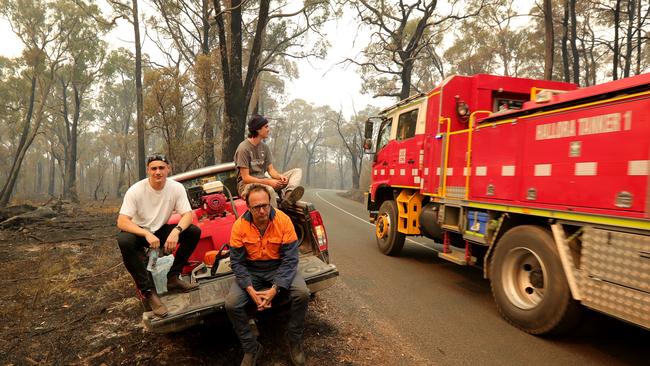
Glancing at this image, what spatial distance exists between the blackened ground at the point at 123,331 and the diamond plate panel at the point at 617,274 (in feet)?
5.19

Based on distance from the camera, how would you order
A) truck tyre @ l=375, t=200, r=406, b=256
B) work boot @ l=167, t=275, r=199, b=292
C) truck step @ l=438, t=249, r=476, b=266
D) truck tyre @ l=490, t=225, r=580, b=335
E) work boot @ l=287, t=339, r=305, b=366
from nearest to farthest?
work boot @ l=287, t=339, r=305, b=366
truck tyre @ l=490, t=225, r=580, b=335
work boot @ l=167, t=275, r=199, b=292
truck step @ l=438, t=249, r=476, b=266
truck tyre @ l=375, t=200, r=406, b=256

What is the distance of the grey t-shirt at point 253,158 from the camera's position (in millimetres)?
4219

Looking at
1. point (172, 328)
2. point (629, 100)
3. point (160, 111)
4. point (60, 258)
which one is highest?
point (160, 111)

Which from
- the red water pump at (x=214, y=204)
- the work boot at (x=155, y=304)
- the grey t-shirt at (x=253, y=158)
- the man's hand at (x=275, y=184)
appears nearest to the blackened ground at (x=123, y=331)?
the work boot at (x=155, y=304)

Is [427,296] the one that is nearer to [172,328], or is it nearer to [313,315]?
[313,315]

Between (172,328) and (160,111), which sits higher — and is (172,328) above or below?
below

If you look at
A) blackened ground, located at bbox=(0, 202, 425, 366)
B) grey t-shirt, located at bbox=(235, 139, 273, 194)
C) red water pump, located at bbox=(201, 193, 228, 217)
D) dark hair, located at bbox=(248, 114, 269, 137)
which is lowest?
blackened ground, located at bbox=(0, 202, 425, 366)

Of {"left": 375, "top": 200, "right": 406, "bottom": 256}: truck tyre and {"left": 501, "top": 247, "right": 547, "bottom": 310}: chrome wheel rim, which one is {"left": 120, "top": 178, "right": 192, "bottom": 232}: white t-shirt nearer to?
{"left": 501, "top": 247, "right": 547, "bottom": 310}: chrome wheel rim

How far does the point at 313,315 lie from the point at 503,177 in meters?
2.62

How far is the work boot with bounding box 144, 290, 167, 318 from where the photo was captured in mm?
2717

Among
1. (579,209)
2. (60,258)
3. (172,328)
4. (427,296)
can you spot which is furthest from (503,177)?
(60,258)

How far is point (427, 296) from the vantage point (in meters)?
4.49

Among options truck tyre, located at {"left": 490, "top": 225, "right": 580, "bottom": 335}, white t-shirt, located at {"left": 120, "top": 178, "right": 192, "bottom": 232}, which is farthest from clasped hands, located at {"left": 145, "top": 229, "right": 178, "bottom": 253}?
truck tyre, located at {"left": 490, "top": 225, "right": 580, "bottom": 335}

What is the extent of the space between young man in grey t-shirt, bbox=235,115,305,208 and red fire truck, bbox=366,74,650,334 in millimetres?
2283
